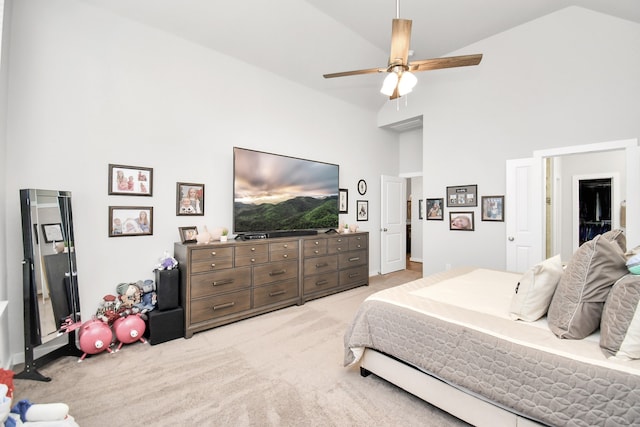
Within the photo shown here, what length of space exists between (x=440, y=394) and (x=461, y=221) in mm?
3487

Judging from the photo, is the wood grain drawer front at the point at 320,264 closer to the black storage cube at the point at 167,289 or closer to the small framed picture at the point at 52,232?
the black storage cube at the point at 167,289

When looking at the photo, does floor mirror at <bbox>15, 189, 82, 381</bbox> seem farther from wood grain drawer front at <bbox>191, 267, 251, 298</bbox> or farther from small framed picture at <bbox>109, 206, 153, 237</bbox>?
wood grain drawer front at <bbox>191, 267, 251, 298</bbox>

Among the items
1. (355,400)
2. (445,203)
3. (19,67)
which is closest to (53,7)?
(19,67)

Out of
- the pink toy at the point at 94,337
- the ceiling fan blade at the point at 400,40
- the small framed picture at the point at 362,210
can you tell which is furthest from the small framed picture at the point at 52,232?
the small framed picture at the point at 362,210

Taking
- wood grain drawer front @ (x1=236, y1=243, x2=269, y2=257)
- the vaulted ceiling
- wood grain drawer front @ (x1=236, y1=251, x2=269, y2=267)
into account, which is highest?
the vaulted ceiling

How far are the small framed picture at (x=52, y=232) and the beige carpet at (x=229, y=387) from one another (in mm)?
1048

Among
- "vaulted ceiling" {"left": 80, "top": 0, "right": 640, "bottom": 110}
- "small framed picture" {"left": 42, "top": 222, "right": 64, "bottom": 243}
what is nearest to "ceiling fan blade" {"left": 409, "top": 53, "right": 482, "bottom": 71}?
"vaulted ceiling" {"left": 80, "top": 0, "right": 640, "bottom": 110}

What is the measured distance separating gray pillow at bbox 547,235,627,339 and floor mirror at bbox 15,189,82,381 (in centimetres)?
349

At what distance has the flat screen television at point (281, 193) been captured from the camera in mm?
3502

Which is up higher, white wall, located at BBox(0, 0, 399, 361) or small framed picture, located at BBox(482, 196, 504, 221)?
white wall, located at BBox(0, 0, 399, 361)

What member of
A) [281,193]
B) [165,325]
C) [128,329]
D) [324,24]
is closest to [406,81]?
[324,24]

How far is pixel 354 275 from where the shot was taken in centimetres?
454

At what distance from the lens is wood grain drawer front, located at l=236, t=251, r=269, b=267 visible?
316 centimetres

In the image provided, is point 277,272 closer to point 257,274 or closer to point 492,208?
point 257,274
